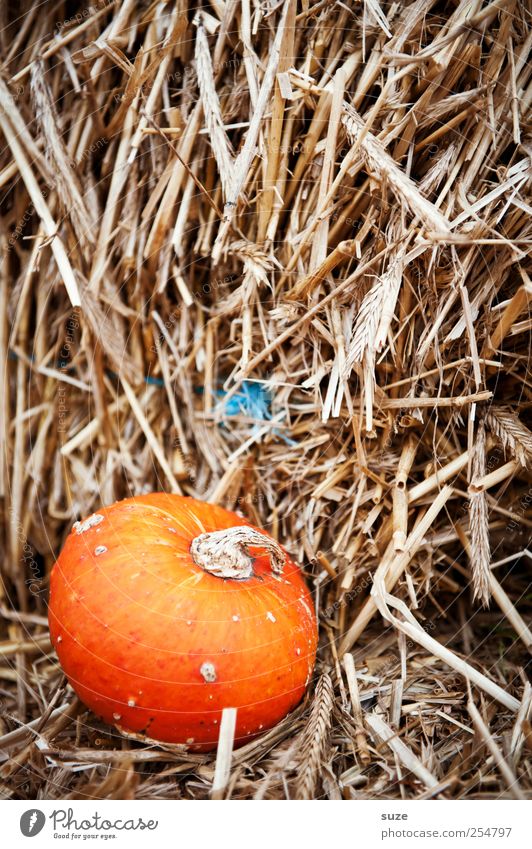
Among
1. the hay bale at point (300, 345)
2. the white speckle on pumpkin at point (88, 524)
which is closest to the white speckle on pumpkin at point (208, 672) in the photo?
the hay bale at point (300, 345)

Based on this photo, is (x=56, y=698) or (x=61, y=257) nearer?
(x=56, y=698)

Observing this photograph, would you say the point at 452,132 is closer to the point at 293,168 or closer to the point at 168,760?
the point at 293,168

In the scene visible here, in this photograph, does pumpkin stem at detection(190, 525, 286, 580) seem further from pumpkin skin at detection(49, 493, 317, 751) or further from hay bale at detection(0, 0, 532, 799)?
hay bale at detection(0, 0, 532, 799)

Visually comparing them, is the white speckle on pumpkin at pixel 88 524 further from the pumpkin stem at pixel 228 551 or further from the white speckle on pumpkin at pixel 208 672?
the white speckle on pumpkin at pixel 208 672

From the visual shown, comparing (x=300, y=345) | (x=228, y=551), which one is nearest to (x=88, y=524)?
(x=228, y=551)
